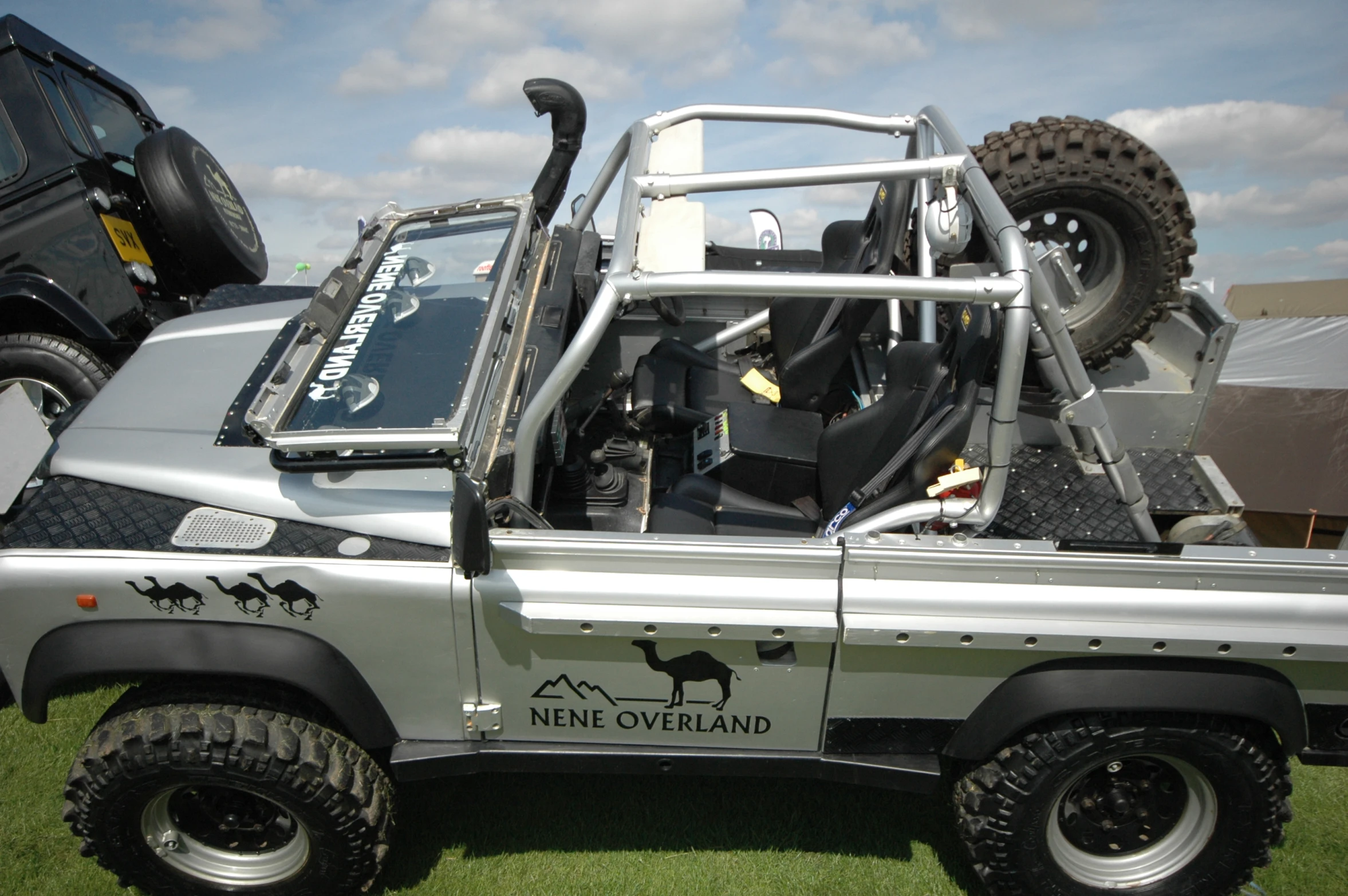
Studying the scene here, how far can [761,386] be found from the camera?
331cm

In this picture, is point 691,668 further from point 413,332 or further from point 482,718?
point 413,332

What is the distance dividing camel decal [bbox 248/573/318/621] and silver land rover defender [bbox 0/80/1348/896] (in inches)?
0.4

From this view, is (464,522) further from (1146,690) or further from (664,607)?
(1146,690)

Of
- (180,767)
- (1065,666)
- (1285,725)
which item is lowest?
(180,767)

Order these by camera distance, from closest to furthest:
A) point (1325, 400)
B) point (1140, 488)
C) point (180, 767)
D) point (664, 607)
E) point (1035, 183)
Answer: point (664, 607)
point (180, 767)
point (1140, 488)
point (1035, 183)
point (1325, 400)

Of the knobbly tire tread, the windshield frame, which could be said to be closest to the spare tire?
the knobbly tire tread

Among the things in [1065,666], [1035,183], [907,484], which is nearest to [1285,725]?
[1065,666]

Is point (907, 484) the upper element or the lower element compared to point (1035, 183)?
lower

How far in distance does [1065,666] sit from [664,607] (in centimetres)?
98

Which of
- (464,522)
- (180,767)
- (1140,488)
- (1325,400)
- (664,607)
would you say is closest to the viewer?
(464,522)

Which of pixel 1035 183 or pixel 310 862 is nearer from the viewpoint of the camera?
pixel 310 862

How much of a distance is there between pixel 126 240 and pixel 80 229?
221mm

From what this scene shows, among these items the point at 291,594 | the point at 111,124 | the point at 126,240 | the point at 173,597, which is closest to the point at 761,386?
the point at 291,594

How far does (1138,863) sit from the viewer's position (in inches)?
86.8
